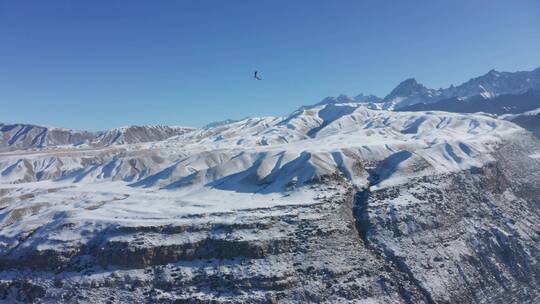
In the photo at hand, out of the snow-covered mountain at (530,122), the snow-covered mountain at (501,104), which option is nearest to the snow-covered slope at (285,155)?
the snow-covered mountain at (530,122)

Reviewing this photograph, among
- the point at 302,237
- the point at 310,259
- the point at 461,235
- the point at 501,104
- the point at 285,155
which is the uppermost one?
the point at 501,104

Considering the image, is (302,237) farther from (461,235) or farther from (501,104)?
(501,104)

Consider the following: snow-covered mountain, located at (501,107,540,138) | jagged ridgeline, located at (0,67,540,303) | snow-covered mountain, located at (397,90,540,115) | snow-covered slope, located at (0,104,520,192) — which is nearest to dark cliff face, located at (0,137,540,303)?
jagged ridgeline, located at (0,67,540,303)

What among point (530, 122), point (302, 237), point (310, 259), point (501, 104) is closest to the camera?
point (310, 259)

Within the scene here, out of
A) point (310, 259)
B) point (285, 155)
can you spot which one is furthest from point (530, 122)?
point (310, 259)

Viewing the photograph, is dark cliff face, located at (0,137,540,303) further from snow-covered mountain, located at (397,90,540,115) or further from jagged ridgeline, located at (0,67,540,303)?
snow-covered mountain, located at (397,90,540,115)

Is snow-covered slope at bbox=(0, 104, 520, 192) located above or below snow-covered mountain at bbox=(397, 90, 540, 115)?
below

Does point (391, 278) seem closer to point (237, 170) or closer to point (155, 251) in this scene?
point (155, 251)
